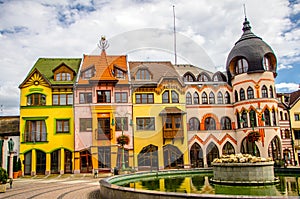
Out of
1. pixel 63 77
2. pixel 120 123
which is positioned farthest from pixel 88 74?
pixel 120 123

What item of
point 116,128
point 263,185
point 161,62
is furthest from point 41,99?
point 263,185

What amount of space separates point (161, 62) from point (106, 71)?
27.5ft

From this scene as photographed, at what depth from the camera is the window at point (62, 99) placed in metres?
33.5

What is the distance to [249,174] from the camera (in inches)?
645

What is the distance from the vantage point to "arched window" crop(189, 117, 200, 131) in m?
36.4

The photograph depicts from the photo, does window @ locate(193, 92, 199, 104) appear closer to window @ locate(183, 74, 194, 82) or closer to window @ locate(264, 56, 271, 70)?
window @ locate(183, 74, 194, 82)

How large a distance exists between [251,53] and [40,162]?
2649 cm

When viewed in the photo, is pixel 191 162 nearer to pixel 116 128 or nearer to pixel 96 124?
pixel 116 128

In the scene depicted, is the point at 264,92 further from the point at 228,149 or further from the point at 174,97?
the point at 174,97

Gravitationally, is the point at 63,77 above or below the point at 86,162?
above

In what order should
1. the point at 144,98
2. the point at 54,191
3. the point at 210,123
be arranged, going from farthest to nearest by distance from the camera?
the point at 210,123 → the point at 144,98 → the point at 54,191

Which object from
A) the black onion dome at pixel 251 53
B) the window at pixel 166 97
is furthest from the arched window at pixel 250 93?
the window at pixel 166 97

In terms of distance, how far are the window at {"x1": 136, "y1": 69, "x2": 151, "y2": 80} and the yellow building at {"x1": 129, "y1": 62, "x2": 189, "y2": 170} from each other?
1.25 ft

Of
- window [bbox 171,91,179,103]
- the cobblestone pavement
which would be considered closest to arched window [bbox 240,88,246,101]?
window [bbox 171,91,179,103]
